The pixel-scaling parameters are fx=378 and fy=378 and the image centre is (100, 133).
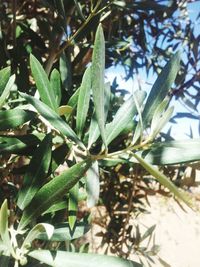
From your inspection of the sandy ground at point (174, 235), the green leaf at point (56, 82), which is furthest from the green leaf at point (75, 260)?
the sandy ground at point (174, 235)

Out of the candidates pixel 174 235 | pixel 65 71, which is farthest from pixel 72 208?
pixel 174 235

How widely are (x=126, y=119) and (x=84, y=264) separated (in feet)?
0.93

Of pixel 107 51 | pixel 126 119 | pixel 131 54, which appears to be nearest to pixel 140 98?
pixel 126 119

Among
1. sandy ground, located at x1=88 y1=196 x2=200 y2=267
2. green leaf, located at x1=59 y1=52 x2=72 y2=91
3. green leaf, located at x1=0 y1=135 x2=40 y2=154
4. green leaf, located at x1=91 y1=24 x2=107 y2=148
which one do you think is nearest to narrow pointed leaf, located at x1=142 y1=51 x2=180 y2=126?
green leaf, located at x1=91 y1=24 x2=107 y2=148

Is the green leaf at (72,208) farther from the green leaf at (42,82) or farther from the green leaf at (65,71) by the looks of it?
the green leaf at (65,71)

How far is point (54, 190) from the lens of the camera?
0.61 m

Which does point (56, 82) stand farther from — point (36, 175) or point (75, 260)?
point (75, 260)

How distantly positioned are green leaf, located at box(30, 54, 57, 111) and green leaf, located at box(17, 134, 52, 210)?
75 mm

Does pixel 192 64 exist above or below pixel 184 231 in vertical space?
above

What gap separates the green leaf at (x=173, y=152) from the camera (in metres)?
0.63

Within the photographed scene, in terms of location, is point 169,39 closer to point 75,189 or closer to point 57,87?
point 57,87

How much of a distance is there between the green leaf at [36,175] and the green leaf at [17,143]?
73 millimetres

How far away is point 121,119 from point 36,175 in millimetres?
194

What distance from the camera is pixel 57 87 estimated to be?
0.85m
